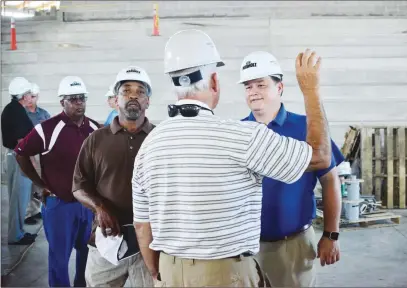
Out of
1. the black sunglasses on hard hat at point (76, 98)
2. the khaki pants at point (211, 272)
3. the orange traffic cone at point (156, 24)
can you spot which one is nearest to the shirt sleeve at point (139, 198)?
the khaki pants at point (211, 272)

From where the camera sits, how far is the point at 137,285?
2.17 m

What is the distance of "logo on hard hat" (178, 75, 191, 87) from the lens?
5.20 ft

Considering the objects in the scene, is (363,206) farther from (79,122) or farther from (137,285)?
(79,122)

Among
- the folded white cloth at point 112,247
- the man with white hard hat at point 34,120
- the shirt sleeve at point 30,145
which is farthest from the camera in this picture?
the shirt sleeve at point 30,145

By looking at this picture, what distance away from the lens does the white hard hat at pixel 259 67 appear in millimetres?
2020

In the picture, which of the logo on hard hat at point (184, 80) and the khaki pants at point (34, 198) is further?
the khaki pants at point (34, 198)

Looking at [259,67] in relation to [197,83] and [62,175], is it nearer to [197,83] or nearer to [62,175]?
[197,83]

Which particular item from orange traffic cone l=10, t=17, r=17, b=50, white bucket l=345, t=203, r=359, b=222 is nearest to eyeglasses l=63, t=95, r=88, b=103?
orange traffic cone l=10, t=17, r=17, b=50

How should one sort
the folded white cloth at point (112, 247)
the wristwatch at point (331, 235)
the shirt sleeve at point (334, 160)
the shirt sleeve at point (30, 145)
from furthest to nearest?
the shirt sleeve at point (30, 145)
the folded white cloth at point (112, 247)
the wristwatch at point (331, 235)
the shirt sleeve at point (334, 160)

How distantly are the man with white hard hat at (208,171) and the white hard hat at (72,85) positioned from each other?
2.64 ft

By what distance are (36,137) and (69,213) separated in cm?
40

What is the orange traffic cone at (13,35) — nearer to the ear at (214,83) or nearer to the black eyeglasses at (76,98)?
the black eyeglasses at (76,98)

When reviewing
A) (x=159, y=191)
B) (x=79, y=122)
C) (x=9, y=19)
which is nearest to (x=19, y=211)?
(x=79, y=122)

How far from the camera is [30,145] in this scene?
246cm
